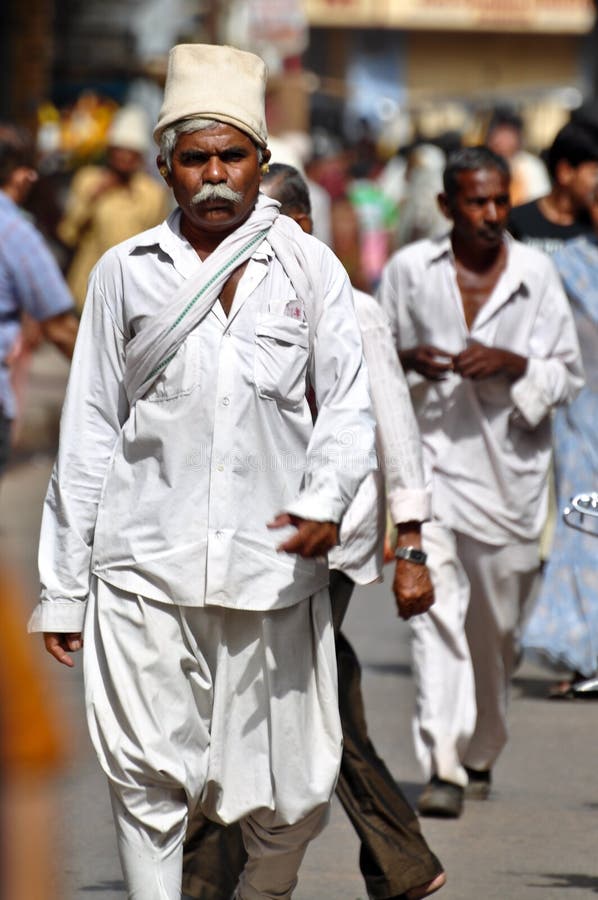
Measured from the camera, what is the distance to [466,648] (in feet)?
19.2

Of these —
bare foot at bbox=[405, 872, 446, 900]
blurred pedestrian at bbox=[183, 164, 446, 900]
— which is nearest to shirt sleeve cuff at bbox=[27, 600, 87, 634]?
blurred pedestrian at bbox=[183, 164, 446, 900]

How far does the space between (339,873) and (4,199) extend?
11.0ft

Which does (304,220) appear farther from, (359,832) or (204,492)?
(359,832)

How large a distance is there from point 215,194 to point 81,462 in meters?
0.60

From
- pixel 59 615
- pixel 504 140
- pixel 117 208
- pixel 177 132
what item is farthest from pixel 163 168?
pixel 504 140

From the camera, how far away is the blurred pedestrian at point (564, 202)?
7418 mm

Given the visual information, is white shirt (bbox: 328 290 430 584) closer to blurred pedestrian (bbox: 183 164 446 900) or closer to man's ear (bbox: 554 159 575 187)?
blurred pedestrian (bbox: 183 164 446 900)

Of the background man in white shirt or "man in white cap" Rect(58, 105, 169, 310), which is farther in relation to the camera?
"man in white cap" Rect(58, 105, 169, 310)

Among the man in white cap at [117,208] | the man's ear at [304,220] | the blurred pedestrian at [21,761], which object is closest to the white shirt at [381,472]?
the man's ear at [304,220]

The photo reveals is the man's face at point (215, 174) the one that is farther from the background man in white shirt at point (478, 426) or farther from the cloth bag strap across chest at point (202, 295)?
the background man in white shirt at point (478, 426)

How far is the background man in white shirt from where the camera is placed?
5832 millimetres

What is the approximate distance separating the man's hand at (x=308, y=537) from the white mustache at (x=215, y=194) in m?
0.66

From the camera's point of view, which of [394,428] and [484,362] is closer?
[394,428]

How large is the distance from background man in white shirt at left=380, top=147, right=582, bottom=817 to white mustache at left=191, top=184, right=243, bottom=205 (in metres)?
1.99
